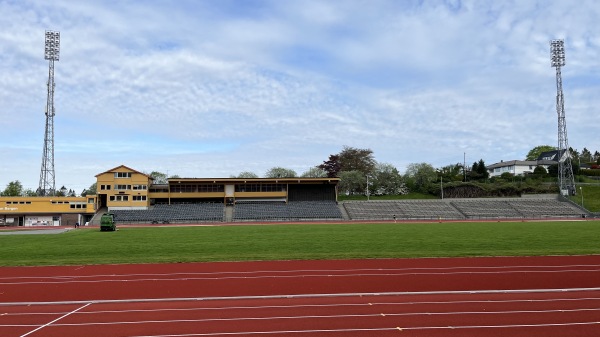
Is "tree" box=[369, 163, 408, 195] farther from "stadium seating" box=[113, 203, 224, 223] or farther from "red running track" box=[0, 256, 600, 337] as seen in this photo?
"red running track" box=[0, 256, 600, 337]

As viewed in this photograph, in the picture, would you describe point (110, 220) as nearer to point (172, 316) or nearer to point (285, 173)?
point (172, 316)

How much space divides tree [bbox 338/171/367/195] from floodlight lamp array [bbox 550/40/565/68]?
39.9 m

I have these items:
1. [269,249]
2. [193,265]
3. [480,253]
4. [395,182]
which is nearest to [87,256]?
[193,265]

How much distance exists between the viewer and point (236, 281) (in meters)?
16.4

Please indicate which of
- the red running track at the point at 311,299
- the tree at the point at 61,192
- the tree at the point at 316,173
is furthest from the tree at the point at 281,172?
the red running track at the point at 311,299

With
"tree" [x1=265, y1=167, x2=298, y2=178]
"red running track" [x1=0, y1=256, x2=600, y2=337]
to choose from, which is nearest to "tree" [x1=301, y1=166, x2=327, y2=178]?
"tree" [x1=265, y1=167, x2=298, y2=178]

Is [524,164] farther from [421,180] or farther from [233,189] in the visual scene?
[233,189]

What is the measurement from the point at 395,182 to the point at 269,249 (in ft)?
233

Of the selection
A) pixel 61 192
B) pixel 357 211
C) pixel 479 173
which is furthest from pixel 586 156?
pixel 61 192

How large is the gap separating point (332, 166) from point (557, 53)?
54508 millimetres

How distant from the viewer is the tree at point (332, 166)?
109 meters

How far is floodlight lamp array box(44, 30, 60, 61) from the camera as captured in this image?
6378 cm

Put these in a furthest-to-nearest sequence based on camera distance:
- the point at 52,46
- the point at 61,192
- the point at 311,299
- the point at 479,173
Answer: the point at 479,173 → the point at 61,192 → the point at 52,46 → the point at 311,299

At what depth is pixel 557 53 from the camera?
6856cm
